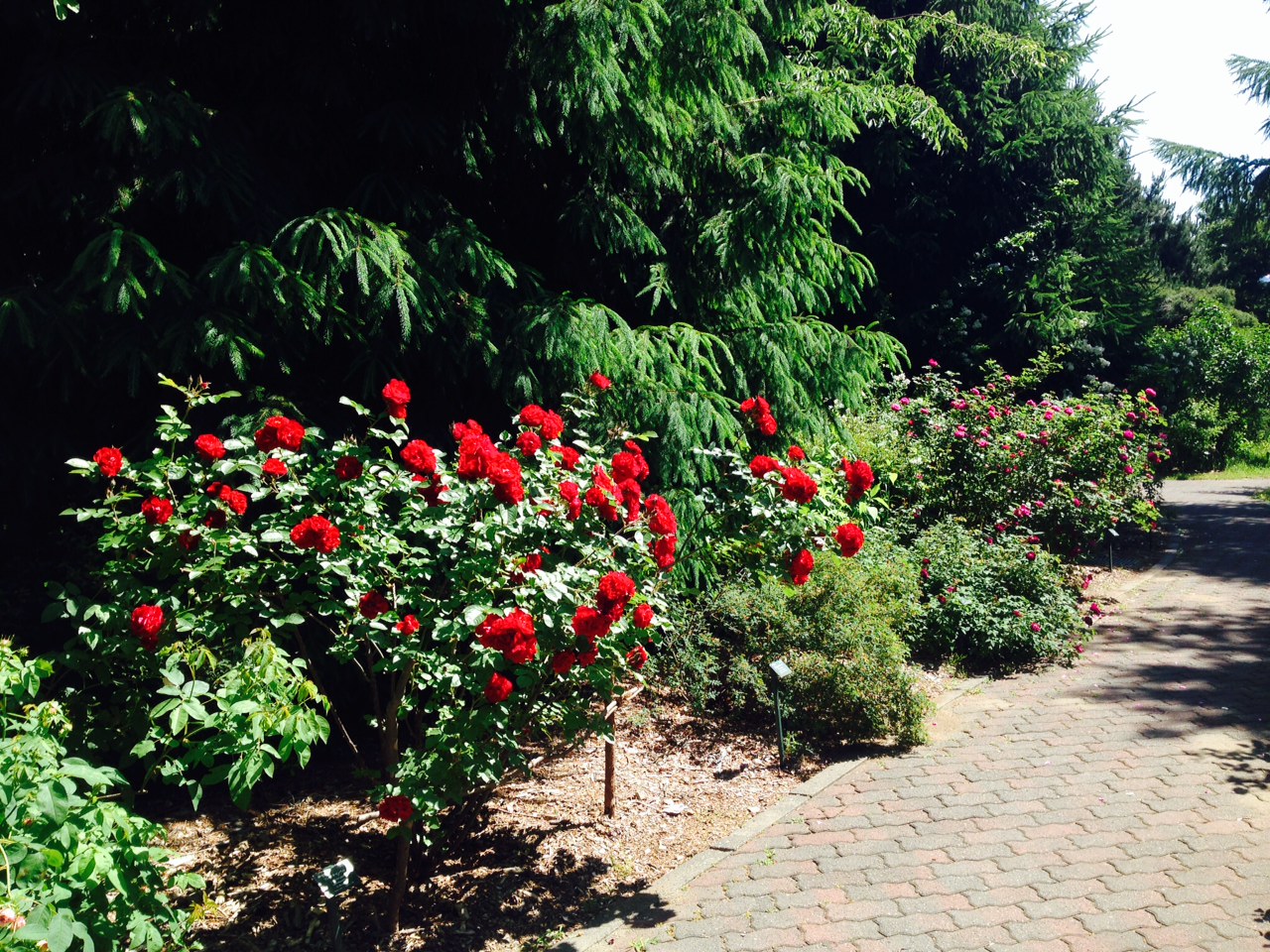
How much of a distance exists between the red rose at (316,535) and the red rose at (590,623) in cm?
89

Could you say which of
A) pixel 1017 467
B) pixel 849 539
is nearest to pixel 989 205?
pixel 1017 467

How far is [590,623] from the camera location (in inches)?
131

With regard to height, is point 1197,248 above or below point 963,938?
above

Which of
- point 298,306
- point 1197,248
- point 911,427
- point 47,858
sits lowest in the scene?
point 47,858

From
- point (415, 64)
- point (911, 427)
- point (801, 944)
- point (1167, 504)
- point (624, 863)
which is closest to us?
point (801, 944)

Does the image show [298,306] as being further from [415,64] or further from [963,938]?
[963,938]

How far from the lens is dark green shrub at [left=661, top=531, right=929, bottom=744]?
588 centimetres

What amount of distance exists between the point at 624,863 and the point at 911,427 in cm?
700

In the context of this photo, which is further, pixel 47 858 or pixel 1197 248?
pixel 1197 248

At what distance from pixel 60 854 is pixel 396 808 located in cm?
121

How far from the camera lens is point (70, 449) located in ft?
15.5

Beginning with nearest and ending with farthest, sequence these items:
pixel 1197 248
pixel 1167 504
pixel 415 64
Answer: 1. pixel 415 64
2. pixel 1167 504
3. pixel 1197 248

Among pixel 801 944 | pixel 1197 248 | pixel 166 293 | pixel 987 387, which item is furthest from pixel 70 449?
pixel 1197 248

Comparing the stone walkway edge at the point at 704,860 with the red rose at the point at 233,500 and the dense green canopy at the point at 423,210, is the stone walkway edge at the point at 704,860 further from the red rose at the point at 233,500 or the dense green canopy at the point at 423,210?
the red rose at the point at 233,500
